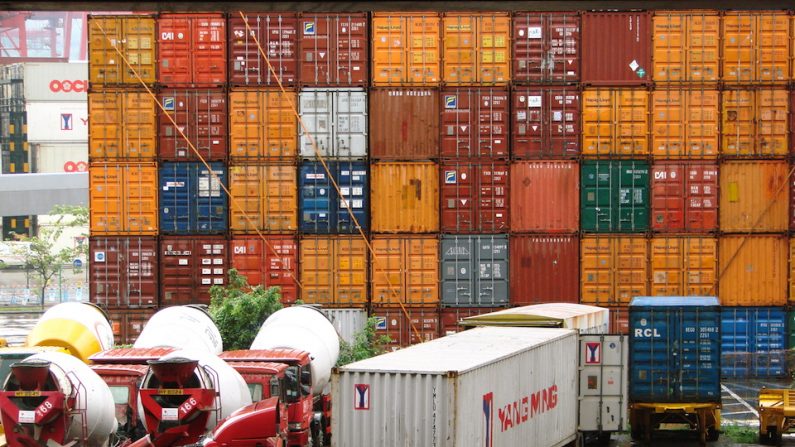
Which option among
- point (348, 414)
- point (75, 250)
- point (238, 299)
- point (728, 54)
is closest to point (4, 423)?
point (348, 414)

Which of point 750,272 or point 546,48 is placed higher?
point 546,48

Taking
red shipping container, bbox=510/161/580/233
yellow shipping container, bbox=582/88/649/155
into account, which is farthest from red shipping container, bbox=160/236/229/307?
yellow shipping container, bbox=582/88/649/155

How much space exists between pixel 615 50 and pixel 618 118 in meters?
1.86

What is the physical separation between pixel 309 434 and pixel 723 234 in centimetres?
1720

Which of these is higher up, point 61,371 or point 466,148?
point 466,148

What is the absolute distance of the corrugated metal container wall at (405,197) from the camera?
33.9m

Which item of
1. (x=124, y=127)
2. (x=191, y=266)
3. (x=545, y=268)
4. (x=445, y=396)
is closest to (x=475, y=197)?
(x=545, y=268)

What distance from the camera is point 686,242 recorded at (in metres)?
34.0

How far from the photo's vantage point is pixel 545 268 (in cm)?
3391

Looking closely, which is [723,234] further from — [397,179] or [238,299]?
[238,299]

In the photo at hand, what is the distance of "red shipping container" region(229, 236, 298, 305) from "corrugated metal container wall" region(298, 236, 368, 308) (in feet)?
0.99

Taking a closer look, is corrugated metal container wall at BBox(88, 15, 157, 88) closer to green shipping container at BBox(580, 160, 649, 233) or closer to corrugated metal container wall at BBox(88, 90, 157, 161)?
corrugated metal container wall at BBox(88, 90, 157, 161)

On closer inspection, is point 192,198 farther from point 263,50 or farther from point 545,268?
point 545,268

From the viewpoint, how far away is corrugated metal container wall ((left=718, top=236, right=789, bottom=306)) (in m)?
34.1
